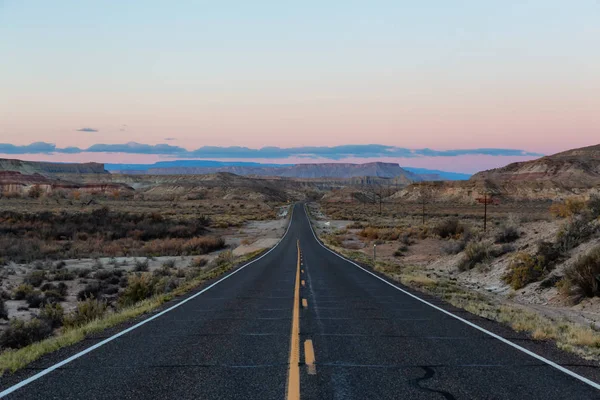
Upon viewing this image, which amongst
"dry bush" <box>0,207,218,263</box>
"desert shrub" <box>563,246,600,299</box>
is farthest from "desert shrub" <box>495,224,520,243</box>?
"dry bush" <box>0,207,218,263</box>

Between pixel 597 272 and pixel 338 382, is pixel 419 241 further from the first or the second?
pixel 338 382

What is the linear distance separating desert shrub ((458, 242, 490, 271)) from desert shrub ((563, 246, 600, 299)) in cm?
927

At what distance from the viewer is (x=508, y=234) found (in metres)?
26.9

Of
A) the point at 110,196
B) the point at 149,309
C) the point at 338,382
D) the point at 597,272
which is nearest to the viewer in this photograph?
the point at 338,382

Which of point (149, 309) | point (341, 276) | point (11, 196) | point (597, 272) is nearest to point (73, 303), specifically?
point (149, 309)

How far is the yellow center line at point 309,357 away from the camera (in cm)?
698

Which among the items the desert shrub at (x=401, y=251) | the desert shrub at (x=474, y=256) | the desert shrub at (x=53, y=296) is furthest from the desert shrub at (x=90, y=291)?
the desert shrub at (x=401, y=251)

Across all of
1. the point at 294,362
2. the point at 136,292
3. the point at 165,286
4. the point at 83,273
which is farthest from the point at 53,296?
the point at 294,362

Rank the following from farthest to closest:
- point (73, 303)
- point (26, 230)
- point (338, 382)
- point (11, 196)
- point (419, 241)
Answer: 1. point (11, 196)
2. point (26, 230)
3. point (419, 241)
4. point (73, 303)
5. point (338, 382)

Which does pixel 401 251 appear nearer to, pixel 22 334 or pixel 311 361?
pixel 22 334

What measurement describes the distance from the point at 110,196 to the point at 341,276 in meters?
148

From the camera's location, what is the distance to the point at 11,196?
433 ft

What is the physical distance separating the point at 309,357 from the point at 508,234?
22.1 metres

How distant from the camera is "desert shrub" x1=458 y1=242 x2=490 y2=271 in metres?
26.0
